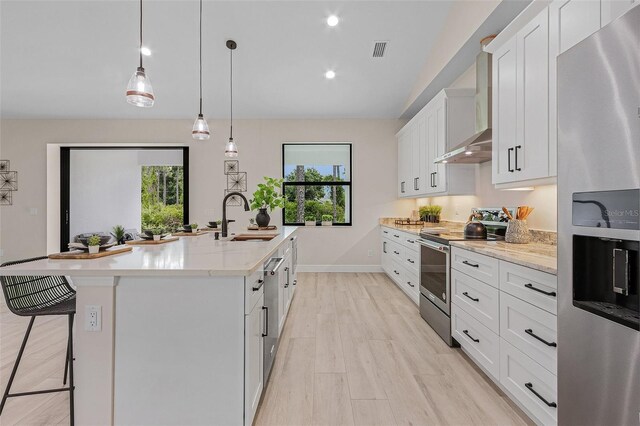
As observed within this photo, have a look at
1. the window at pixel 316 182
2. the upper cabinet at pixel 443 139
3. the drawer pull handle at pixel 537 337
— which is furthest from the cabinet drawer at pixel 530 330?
the window at pixel 316 182

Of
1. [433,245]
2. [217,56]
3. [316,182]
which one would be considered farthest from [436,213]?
[217,56]

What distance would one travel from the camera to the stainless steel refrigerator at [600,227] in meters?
0.92

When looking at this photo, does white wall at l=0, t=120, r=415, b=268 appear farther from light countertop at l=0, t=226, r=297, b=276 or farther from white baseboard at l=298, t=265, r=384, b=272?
light countertop at l=0, t=226, r=297, b=276

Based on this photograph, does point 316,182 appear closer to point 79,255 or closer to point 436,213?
point 436,213

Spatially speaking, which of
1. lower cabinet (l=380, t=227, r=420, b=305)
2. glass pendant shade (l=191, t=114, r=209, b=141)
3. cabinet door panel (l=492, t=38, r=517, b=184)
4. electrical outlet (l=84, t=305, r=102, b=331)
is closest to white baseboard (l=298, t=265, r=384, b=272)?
lower cabinet (l=380, t=227, r=420, b=305)

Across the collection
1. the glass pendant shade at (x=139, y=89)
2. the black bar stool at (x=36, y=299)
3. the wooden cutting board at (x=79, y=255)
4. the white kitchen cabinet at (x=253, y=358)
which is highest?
the glass pendant shade at (x=139, y=89)

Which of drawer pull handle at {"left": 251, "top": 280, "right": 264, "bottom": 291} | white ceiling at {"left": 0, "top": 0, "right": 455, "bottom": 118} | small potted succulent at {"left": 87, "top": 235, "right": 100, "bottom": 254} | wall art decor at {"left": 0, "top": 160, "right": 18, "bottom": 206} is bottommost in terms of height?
drawer pull handle at {"left": 251, "top": 280, "right": 264, "bottom": 291}

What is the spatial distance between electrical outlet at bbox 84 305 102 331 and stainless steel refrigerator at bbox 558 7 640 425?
196cm

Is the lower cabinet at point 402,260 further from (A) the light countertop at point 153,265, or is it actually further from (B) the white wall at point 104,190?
(B) the white wall at point 104,190

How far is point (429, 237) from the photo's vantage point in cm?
293

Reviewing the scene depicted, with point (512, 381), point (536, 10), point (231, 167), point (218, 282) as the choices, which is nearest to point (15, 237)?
point (231, 167)

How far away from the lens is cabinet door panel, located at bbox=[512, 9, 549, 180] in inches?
73.6

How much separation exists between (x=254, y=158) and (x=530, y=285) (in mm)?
4809

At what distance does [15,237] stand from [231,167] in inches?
162
